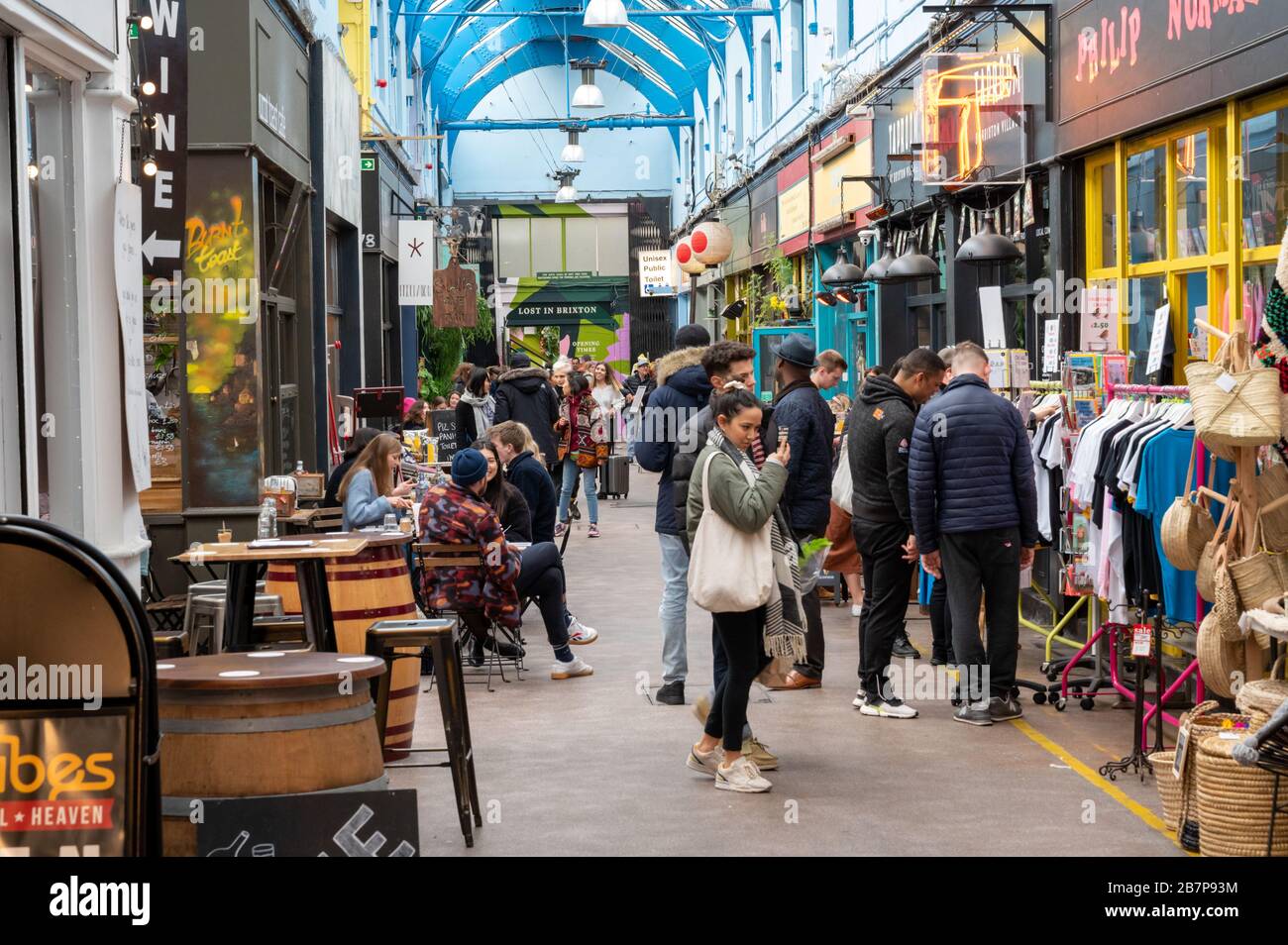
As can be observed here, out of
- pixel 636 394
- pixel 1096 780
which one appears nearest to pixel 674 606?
pixel 1096 780

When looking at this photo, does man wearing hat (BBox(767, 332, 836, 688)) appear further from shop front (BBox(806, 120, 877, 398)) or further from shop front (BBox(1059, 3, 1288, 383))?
shop front (BBox(806, 120, 877, 398))

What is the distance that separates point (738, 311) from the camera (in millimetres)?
22516

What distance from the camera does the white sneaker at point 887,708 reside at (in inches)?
310

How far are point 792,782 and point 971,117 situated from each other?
6.32 metres

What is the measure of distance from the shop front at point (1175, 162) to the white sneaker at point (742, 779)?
105 inches

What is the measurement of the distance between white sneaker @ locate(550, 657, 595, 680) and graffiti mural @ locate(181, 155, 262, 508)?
2.41 metres

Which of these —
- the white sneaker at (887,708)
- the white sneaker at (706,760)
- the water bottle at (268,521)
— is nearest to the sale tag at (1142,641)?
the white sneaker at (887,708)

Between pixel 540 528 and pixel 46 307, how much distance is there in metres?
4.46

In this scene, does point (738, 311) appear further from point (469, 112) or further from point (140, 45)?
point (469, 112)

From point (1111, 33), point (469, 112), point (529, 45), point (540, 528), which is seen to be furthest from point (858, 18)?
point (469, 112)

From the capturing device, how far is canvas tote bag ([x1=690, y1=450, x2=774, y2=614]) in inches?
246

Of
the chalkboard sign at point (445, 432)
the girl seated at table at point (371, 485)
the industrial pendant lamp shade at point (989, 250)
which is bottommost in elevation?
the girl seated at table at point (371, 485)

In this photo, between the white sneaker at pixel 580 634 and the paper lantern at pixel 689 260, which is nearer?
the white sneaker at pixel 580 634

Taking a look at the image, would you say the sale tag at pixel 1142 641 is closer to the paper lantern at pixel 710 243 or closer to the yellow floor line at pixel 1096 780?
the yellow floor line at pixel 1096 780
